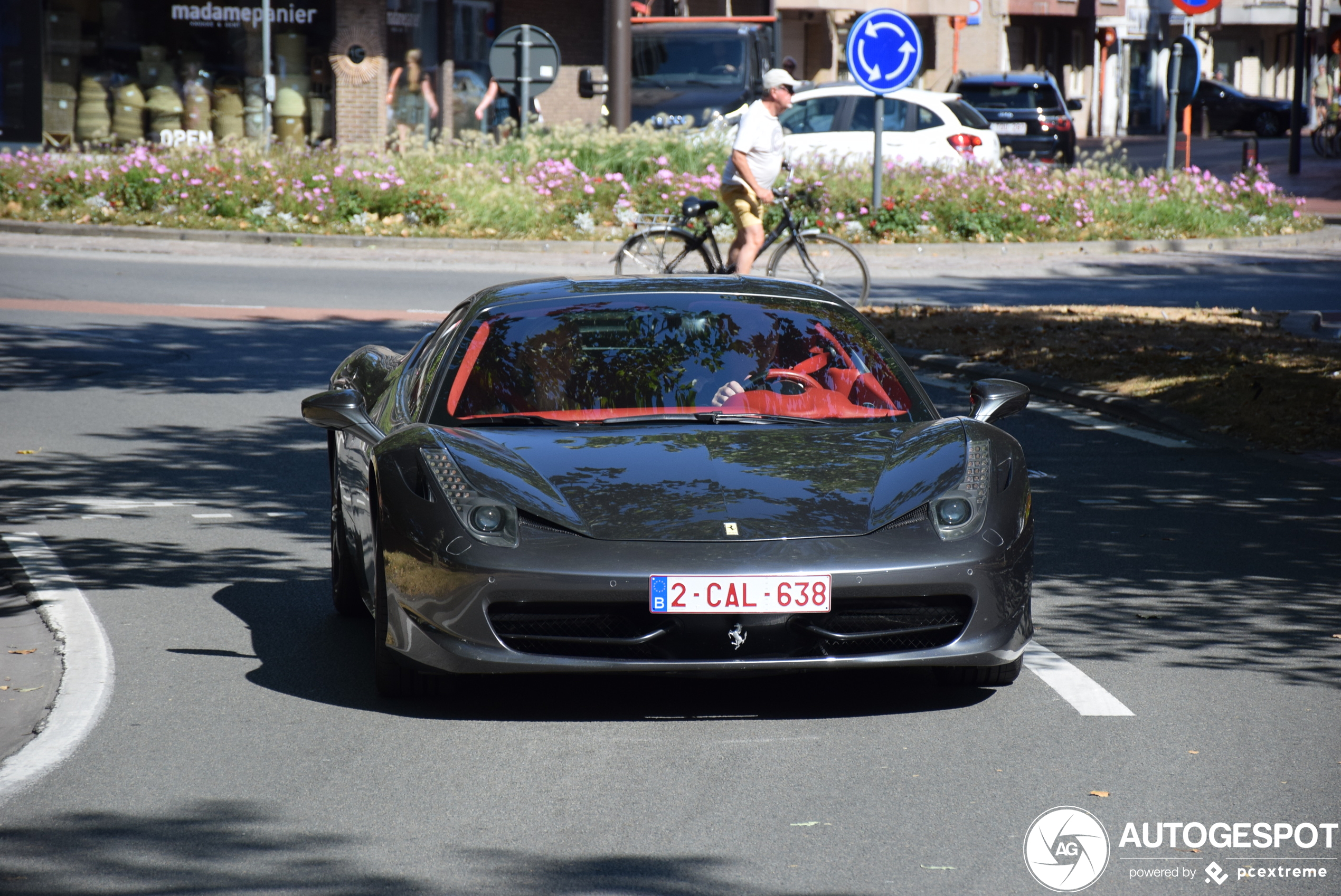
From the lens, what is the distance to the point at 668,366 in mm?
6051

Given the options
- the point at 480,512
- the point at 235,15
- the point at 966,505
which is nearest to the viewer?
the point at 480,512

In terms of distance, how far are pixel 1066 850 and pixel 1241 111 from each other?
191ft

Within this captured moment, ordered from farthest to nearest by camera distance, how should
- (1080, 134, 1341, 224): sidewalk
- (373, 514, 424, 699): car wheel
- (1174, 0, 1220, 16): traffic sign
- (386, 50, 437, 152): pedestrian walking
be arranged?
(386, 50, 437, 152): pedestrian walking, (1080, 134, 1341, 224): sidewalk, (1174, 0, 1220, 16): traffic sign, (373, 514, 424, 699): car wheel

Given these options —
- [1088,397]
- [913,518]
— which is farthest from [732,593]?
[1088,397]

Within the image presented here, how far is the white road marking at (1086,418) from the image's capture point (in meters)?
10.7

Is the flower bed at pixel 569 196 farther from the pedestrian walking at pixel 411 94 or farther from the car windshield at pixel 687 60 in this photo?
the pedestrian walking at pixel 411 94

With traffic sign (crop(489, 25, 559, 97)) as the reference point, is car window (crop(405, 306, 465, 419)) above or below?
below

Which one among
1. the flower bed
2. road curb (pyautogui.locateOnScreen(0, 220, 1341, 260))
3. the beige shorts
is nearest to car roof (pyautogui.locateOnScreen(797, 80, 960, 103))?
the flower bed

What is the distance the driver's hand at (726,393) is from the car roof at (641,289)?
0.48 m

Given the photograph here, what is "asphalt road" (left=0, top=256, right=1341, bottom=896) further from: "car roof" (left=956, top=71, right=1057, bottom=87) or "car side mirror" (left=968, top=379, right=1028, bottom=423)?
"car roof" (left=956, top=71, right=1057, bottom=87)

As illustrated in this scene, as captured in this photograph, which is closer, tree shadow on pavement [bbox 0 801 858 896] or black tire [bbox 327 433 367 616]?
tree shadow on pavement [bbox 0 801 858 896]

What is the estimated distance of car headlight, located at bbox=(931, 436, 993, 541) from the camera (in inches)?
204

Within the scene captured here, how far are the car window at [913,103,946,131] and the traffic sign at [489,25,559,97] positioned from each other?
5.06 meters

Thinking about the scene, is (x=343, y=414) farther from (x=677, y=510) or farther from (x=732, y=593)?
(x=732, y=593)
